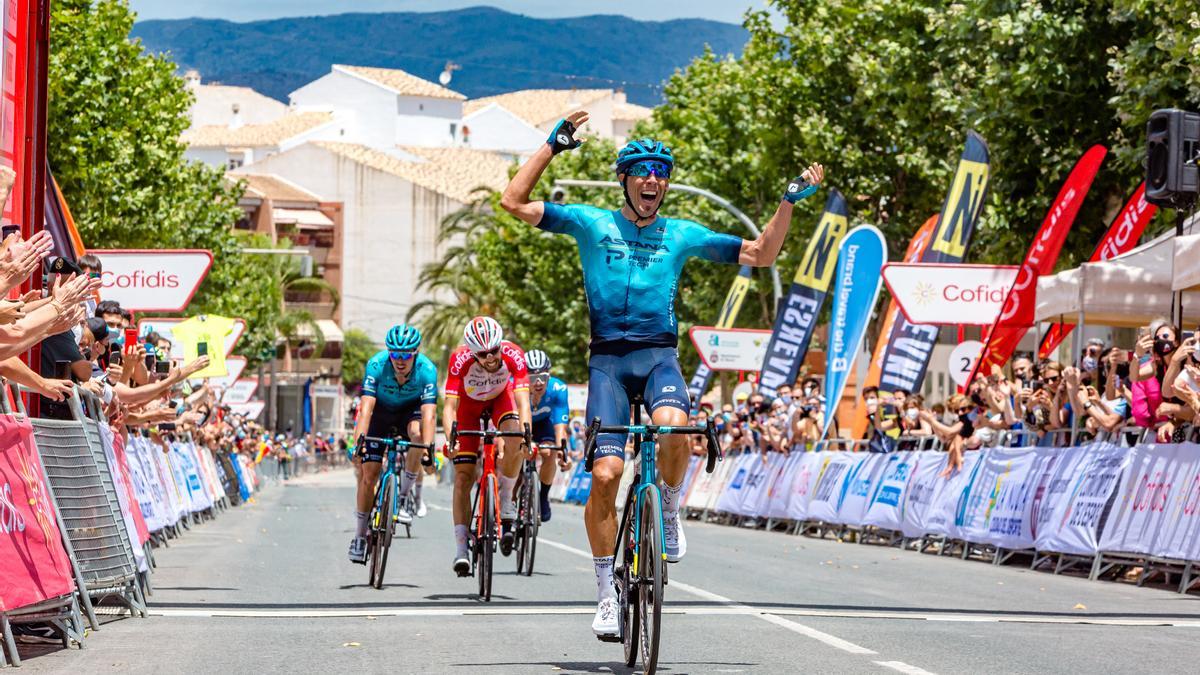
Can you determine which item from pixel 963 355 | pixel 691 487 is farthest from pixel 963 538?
pixel 691 487

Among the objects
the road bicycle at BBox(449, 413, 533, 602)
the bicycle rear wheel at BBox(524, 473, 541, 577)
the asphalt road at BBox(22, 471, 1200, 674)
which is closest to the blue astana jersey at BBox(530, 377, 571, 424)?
the bicycle rear wheel at BBox(524, 473, 541, 577)

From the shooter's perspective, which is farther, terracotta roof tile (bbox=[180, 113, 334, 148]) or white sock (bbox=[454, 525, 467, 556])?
terracotta roof tile (bbox=[180, 113, 334, 148])

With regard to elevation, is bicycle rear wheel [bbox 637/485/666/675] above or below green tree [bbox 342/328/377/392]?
above

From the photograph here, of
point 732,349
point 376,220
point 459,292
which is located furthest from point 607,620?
point 376,220

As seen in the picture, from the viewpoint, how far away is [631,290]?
368 inches

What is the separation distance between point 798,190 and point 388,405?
6635mm

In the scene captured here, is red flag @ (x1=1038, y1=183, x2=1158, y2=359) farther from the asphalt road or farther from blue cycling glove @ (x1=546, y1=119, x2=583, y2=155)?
blue cycling glove @ (x1=546, y1=119, x2=583, y2=155)

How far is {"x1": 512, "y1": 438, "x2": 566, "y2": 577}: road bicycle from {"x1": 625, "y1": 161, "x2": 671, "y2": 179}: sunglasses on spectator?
6.98m

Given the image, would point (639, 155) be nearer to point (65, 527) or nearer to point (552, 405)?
point (65, 527)

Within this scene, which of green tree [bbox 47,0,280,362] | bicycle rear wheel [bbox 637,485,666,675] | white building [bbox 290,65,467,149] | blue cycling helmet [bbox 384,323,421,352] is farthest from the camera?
white building [bbox 290,65,467,149]

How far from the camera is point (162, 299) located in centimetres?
2547

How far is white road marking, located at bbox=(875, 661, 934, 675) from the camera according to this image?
8.88 metres

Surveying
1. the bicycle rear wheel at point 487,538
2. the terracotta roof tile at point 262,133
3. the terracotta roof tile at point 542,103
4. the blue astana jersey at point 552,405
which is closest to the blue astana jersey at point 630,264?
the bicycle rear wheel at point 487,538

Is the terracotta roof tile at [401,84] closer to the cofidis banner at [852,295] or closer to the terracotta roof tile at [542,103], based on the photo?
the terracotta roof tile at [542,103]
